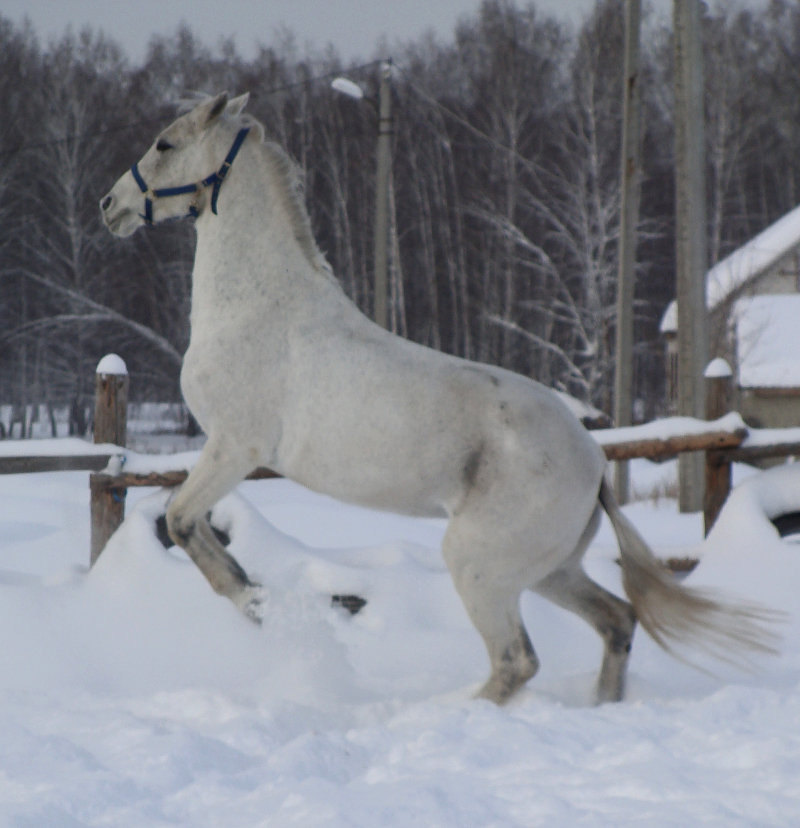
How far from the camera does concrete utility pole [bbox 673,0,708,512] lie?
6.27 meters

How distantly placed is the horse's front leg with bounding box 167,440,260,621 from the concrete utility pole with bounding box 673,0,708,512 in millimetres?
4436

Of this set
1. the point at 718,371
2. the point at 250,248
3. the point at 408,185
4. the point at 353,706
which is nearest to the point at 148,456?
the point at 250,248

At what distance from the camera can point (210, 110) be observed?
2717mm

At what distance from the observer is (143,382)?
50.0 feet

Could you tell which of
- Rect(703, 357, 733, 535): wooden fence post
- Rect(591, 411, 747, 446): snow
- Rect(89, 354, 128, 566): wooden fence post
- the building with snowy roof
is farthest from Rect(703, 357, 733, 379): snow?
the building with snowy roof

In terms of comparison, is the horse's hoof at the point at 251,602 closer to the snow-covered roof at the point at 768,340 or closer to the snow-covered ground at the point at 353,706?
the snow-covered ground at the point at 353,706

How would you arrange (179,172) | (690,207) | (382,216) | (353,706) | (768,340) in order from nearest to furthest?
(353,706)
(179,172)
(690,207)
(382,216)
(768,340)

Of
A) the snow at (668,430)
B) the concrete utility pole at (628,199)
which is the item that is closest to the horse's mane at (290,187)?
the snow at (668,430)

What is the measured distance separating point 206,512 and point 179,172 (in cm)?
102

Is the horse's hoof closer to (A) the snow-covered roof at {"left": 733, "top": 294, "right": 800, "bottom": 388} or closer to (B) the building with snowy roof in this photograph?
(B) the building with snowy roof

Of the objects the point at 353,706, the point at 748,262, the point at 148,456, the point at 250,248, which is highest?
the point at 748,262

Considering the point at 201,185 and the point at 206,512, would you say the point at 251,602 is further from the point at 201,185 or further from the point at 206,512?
the point at 201,185

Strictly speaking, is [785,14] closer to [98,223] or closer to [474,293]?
[474,293]

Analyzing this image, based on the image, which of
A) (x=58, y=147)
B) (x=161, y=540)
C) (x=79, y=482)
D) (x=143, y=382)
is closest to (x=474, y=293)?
(x=143, y=382)
